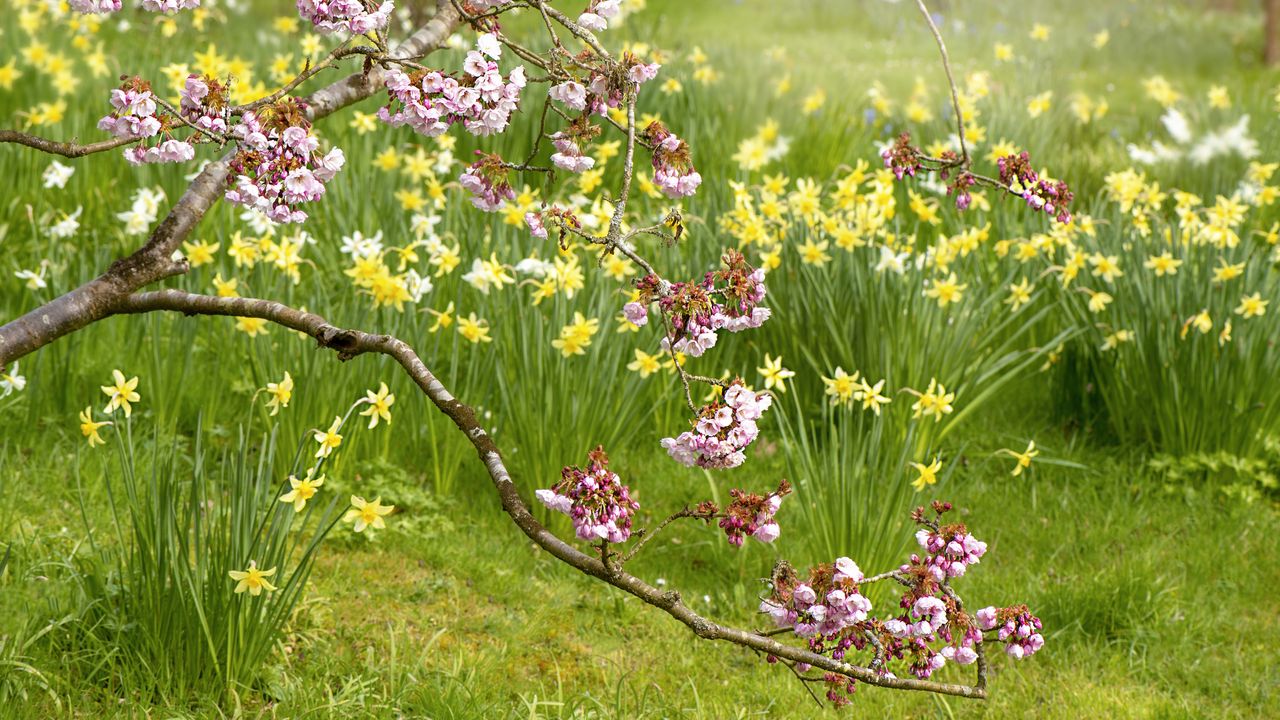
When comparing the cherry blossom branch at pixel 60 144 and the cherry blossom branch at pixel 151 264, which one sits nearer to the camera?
the cherry blossom branch at pixel 60 144

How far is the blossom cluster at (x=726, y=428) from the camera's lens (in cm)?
170

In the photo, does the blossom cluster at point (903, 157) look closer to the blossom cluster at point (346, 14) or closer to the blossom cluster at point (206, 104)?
the blossom cluster at point (346, 14)

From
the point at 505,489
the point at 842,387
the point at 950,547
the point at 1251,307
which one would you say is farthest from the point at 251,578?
the point at 1251,307

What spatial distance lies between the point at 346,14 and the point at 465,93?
208 mm

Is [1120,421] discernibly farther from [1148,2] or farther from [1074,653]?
[1148,2]

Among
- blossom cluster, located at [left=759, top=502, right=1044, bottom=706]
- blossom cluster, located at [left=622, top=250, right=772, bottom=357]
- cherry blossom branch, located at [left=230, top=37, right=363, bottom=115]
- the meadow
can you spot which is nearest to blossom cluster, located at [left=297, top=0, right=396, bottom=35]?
cherry blossom branch, located at [left=230, top=37, right=363, bottom=115]

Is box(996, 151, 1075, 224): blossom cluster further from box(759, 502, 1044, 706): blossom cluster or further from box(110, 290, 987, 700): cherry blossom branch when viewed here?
box(110, 290, 987, 700): cherry blossom branch

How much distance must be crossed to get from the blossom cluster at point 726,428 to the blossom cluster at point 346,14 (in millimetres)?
732

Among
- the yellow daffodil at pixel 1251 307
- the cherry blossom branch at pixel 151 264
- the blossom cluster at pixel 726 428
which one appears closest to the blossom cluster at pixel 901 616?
the blossom cluster at pixel 726 428

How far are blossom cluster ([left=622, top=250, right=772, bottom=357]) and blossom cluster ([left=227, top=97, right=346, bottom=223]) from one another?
0.47 meters

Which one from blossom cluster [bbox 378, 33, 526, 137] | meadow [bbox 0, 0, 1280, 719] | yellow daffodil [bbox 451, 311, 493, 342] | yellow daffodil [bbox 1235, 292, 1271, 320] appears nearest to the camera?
blossom cluster [bbox 378, 33, 526, 137]

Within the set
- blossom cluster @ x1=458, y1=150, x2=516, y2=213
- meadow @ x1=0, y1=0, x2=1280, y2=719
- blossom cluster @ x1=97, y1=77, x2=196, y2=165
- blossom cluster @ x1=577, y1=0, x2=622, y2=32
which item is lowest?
meadow @ x1=0, y1=0, x2=1280, y2=719

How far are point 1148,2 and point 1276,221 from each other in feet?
37.3

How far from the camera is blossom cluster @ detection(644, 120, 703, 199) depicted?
1.77m
